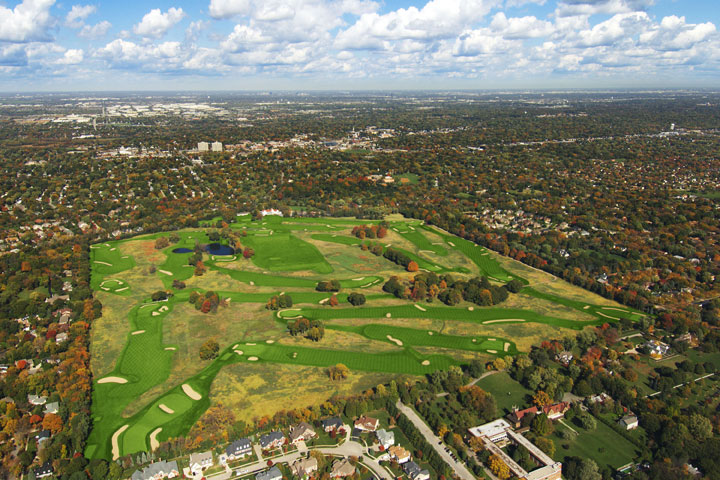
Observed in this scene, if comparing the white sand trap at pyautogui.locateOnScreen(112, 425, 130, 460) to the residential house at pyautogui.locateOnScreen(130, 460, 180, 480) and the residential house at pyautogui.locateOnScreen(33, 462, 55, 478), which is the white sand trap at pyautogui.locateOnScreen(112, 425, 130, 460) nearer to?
the residential house at pyautogui.locateOnScreen(130, 460, 180, 480)

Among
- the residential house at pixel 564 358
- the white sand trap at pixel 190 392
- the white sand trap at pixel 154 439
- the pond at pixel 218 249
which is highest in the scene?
the pond at pixel 218 249

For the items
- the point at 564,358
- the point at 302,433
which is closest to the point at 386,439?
the point at 302,433

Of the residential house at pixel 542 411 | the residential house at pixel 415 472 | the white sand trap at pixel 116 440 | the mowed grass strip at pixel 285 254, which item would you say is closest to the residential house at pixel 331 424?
the residential house at pixel 415 472

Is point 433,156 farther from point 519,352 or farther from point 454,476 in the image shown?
point 454,476

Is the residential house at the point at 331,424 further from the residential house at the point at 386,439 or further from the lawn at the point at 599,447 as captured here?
the lawn at the point at 599,447

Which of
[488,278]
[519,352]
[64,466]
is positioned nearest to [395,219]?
[488,278]

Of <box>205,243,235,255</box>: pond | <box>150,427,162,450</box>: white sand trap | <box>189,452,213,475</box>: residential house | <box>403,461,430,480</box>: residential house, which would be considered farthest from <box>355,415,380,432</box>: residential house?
<box>205,243,235,255</box>: pond

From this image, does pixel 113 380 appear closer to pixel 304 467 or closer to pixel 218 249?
pixel 304 467
